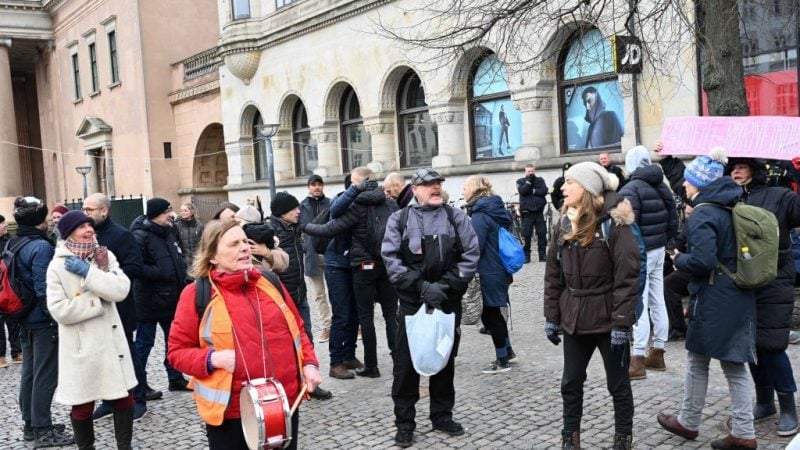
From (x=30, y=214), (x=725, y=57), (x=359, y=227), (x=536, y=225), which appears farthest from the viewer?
(x=536, y=225)

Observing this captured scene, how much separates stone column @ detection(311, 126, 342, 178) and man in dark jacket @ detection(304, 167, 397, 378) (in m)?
15.2

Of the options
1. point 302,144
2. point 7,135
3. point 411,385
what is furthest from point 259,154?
point 411,385

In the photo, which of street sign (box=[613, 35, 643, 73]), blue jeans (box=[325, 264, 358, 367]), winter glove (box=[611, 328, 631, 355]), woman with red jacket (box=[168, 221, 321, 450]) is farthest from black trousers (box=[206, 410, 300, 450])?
street sign (box=[613, 35, 643, 73])

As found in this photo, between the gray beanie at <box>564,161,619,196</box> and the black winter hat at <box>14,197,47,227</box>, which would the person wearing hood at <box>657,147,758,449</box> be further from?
the black winter hat at <box>14,197,47,227</box>

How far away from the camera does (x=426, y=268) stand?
5.71m

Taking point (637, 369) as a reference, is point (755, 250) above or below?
above

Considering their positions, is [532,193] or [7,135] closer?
[532,193]

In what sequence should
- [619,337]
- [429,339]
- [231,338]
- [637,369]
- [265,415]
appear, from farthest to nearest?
[637,369] → [429,339] → [619,337] → [231,338] → [265,415]

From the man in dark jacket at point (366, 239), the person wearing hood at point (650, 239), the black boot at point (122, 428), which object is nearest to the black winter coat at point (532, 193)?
the person wearing hood at point (650, 239)

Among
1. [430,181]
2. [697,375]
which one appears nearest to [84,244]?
[430,181]


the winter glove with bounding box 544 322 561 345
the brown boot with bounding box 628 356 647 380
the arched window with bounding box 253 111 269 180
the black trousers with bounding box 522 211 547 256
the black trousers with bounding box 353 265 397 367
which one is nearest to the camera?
the winter glove with bounding box 544 322 561 345

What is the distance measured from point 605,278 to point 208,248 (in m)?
2.50

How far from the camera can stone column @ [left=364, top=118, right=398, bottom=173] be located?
2030 cm

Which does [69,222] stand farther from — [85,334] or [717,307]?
[717,307]
